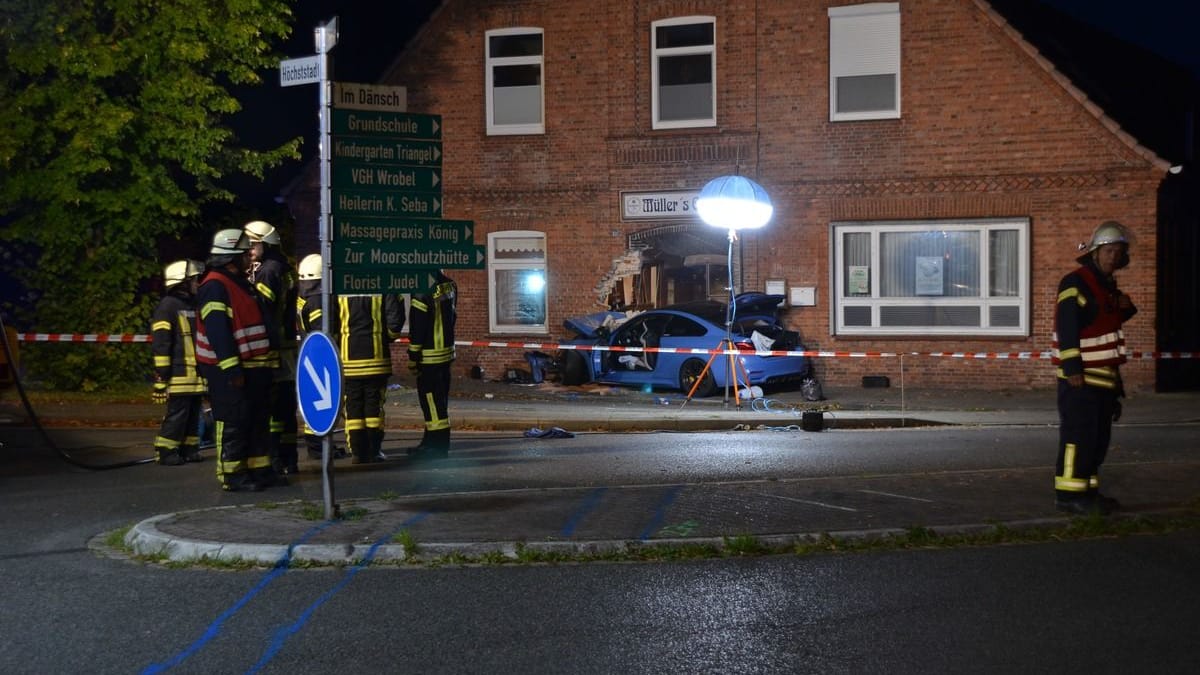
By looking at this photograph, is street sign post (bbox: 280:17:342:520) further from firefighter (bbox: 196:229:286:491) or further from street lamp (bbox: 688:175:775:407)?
street lamp (bbox: 688:175:775:407)

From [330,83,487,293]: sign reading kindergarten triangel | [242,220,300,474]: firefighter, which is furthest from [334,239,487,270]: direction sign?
[242,220,300,474]: firefighter

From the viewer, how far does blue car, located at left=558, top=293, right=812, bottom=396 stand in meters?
20.5

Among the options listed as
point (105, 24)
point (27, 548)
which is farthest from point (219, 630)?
point (105, 24)

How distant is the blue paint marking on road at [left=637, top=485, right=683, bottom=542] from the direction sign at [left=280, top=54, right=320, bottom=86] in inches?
141

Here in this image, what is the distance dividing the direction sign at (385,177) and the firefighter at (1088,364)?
4356 millimetres

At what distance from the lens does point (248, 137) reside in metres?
30.8

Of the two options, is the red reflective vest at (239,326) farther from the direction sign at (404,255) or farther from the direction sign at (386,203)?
the direction sign at (386,203)

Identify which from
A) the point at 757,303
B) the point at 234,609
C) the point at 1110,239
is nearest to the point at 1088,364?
the point at 1110,239

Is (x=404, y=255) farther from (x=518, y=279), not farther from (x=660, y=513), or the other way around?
(x=518, y=279)

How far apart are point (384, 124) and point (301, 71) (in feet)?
2.17

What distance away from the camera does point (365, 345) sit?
12.3 m

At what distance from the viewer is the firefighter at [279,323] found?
455 inches

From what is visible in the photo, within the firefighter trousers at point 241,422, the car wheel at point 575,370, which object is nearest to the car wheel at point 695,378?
the car wheel at point 575,370

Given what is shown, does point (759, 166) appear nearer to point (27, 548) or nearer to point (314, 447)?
point (314, 447)
